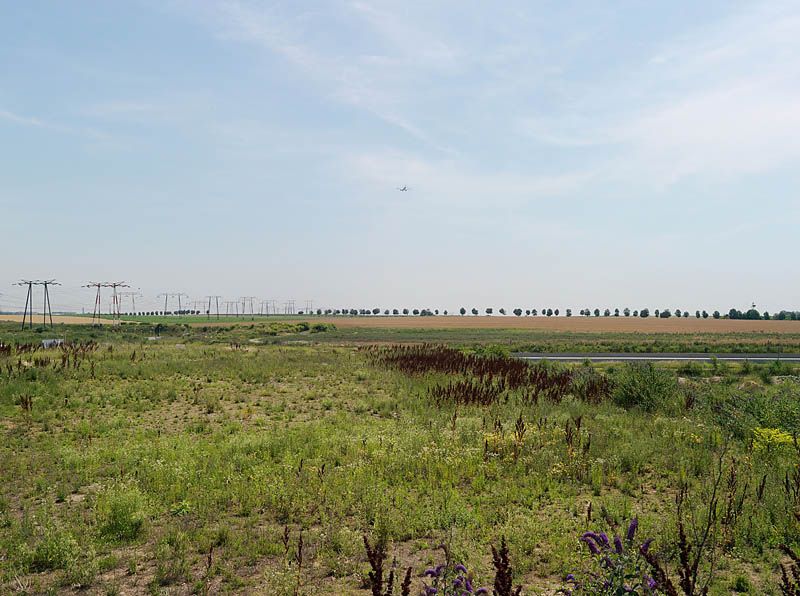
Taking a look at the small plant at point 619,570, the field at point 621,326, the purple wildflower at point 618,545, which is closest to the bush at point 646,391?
the small plant at point 619,570

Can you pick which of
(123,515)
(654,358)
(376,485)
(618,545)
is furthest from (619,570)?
(654,358)

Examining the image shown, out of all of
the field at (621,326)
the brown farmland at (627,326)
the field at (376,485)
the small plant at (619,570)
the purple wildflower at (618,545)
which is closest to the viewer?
the small plant at (619,570)

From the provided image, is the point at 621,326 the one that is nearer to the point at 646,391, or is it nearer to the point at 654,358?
the point at 654,358

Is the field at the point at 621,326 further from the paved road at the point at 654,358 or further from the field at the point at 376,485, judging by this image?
the field at the point at 376,485

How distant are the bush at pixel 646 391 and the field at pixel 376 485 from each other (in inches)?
2.4

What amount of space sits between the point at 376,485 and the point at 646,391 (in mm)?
10185

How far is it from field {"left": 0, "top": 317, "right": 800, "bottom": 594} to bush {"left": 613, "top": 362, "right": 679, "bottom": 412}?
0.20ft

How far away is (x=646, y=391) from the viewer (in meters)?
15.2

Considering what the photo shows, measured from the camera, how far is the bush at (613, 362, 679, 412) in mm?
14797

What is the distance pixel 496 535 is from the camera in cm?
657

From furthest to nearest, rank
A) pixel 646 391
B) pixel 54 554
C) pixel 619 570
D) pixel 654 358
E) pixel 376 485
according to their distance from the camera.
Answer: pixel 654 358 → pixel 646 391 → pixel 376 485 → pixel 54 554 → pixel 619 570

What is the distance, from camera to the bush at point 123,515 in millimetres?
6750

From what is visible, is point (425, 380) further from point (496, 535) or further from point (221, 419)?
point (496, 535)

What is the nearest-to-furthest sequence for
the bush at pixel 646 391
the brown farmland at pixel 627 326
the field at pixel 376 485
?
the field at pixel 376 485 < the bush at pixel 646 391 < the brown farmland at pixel 627 326
